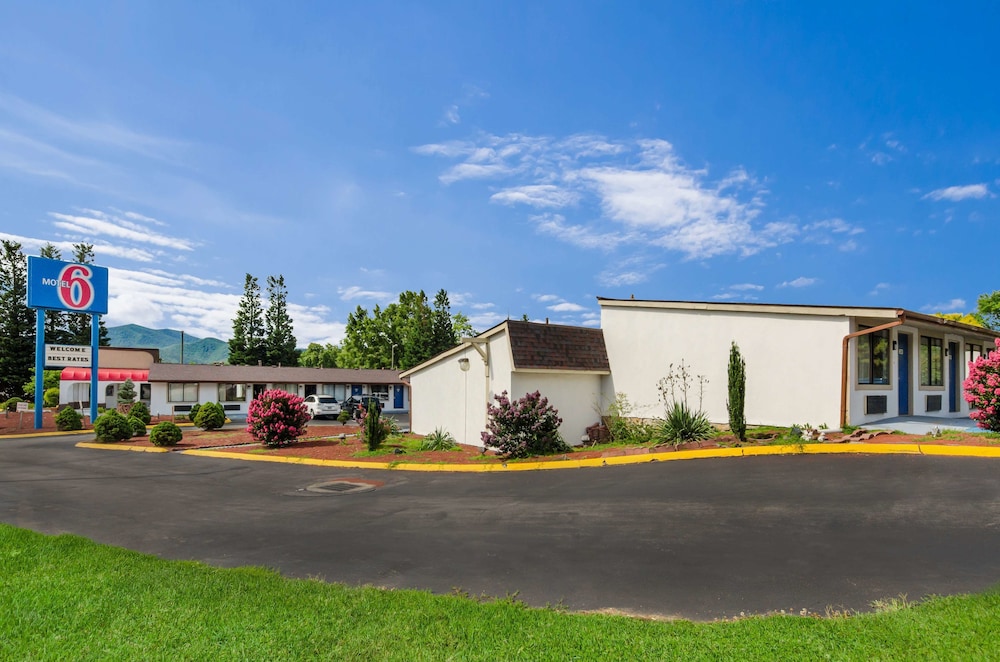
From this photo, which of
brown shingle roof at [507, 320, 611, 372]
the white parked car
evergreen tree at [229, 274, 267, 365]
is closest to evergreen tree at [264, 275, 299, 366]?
evergreen tree at [229, 274, 267, 365]


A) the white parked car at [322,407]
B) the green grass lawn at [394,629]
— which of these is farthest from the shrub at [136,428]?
the green grass lawn at [394,629]

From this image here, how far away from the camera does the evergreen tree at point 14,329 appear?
51781mm

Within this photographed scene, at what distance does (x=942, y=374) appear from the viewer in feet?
64.3

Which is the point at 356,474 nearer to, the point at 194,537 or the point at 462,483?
the point at 462,483

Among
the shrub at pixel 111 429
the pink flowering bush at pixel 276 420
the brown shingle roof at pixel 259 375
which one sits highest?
the brown shingle roof at pixel 259 375

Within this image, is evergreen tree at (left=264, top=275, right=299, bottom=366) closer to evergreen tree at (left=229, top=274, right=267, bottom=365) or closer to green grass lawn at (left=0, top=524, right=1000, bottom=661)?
evergreen tree at (left=229, top=274, right=267, bottom=365)

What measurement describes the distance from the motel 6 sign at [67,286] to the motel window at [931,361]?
38698 mm

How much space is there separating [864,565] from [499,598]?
3.78 m

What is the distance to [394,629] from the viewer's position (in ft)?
15.0

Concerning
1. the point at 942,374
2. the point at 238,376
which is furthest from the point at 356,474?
the point at 238,376

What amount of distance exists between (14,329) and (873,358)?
64.8 meters

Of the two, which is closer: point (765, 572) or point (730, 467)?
point (765, 572)

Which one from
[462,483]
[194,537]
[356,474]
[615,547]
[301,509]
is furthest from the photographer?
[356,474]

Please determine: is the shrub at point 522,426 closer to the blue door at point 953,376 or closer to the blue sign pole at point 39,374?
the blue door at point 953,376
